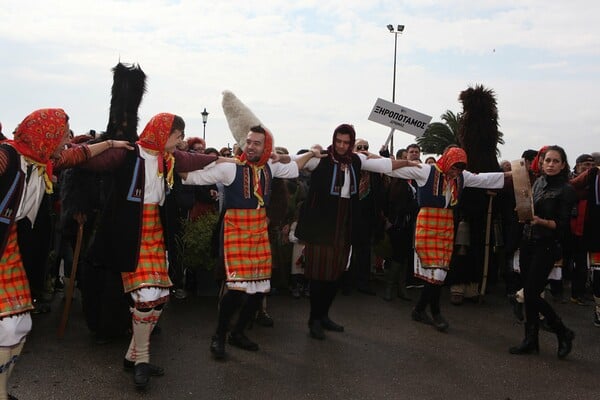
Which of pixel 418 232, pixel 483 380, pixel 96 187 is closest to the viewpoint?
pixel 483 380

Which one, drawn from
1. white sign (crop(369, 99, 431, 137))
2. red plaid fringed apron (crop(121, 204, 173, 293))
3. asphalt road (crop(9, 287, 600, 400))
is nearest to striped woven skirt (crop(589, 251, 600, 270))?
asphalt road (crop(9, 287, 600, 400))

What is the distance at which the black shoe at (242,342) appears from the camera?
5395mm

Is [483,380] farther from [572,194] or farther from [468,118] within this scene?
[468,118]

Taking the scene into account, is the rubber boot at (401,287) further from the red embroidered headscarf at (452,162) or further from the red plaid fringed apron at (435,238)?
the red embroidered headscarf at (452,162)

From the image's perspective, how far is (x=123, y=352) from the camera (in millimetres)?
5250

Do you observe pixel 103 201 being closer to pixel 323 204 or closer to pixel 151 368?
pixel 151 368

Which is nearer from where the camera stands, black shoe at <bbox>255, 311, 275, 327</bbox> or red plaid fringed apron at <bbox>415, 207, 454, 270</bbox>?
red plaid fringed apron at <bbox>415, 207, 454, 270</bbox>

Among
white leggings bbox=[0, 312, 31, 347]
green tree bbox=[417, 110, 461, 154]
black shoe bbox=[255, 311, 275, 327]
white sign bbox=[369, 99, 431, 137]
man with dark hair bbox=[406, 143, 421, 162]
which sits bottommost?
black shoe bbox=[255, 311, 275, 327]

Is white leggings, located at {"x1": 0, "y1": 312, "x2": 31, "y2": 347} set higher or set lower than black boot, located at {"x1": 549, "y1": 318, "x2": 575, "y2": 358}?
higher

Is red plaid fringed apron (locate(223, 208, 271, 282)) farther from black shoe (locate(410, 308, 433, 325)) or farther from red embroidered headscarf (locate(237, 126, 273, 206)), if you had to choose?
black shoe (locate(410, 308, 433, 325))

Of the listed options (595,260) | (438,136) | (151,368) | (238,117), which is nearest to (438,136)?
(438,136)

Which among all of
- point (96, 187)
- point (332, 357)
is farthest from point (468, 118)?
point (96, 187)

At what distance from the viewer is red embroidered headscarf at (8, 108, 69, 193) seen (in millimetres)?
3441

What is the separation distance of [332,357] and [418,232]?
1677 mm
